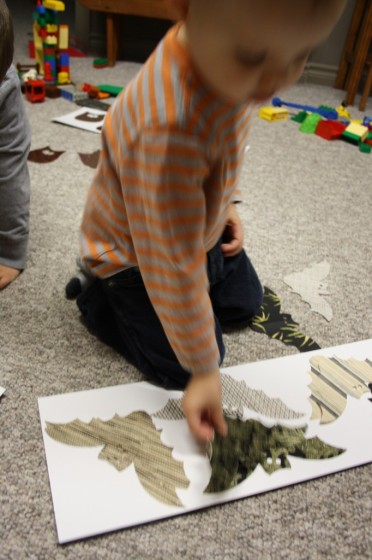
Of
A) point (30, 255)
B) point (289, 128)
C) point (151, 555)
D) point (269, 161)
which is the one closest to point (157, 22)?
point (289, 128)

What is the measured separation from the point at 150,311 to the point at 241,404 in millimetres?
181

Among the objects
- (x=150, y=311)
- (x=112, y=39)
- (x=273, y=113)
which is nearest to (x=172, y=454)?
(x=150, y=311)

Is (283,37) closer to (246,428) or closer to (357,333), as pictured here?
(246,428)

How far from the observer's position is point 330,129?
1.58 metres

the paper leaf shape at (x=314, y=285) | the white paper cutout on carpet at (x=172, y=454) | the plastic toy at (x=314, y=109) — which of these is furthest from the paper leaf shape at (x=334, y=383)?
the plastic toy at (x=314, y=109)

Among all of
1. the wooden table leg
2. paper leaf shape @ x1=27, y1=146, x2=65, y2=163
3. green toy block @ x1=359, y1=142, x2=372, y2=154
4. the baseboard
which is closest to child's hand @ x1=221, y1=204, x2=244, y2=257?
paper leaf shape @ x1=27, y1=146, x2=65, y2=163

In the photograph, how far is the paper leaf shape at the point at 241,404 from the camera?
66 cm

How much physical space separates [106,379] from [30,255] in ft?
1.10

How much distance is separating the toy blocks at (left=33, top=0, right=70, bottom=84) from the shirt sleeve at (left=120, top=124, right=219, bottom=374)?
55.3 inches

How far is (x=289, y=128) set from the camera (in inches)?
64.8

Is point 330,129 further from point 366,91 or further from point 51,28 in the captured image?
point 51,28

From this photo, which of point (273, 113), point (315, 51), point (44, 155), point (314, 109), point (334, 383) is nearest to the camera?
point (334, 383)

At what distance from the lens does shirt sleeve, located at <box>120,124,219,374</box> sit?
0.43 metres

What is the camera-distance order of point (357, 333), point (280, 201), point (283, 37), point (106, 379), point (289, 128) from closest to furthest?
point (283, 37) → point (106, 379) → point (357, 333) → point (280, 201) → point (289, 128)
